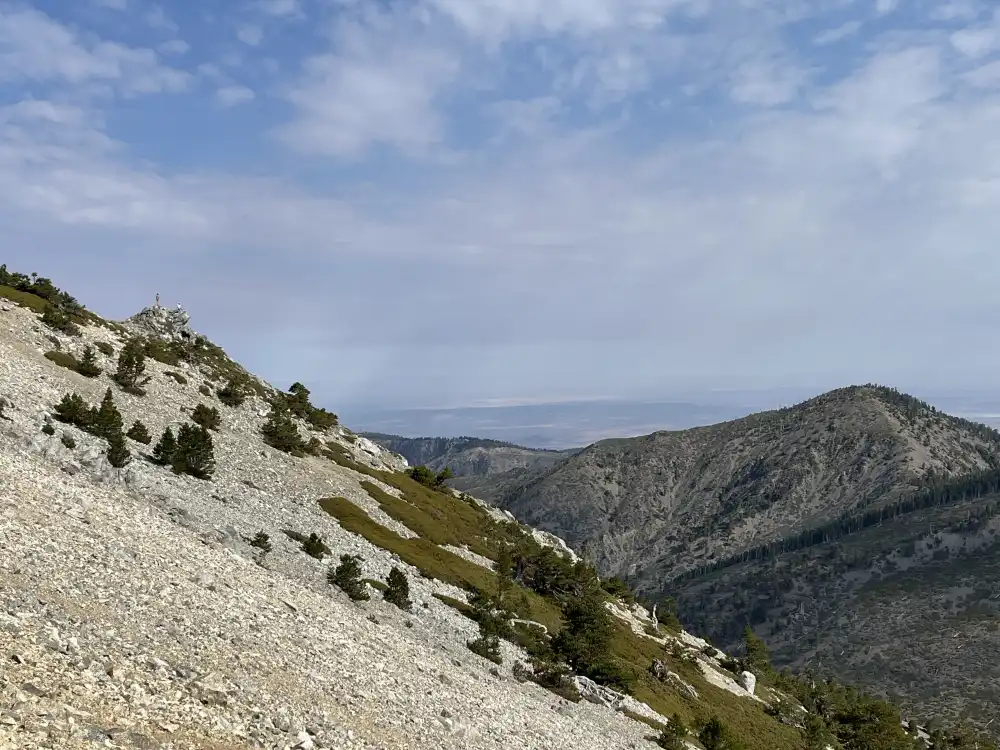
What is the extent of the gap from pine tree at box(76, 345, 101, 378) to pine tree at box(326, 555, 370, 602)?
30663 mm

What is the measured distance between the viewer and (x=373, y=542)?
4809 centimetres

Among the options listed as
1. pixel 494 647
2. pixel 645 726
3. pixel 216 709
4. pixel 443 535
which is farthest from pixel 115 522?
pixel 443 535

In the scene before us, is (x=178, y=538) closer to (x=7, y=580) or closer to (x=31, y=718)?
(x=7, y=580)

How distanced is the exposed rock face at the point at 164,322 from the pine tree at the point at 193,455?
4266 centimetres

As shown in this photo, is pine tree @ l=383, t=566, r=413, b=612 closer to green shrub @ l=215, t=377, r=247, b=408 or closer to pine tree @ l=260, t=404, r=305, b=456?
pine tree @ l=260, t=404, r=305, b=456

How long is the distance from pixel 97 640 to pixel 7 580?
3998mm

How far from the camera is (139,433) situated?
45469 millimetres

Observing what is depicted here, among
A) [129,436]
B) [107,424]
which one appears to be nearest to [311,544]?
[107,424]

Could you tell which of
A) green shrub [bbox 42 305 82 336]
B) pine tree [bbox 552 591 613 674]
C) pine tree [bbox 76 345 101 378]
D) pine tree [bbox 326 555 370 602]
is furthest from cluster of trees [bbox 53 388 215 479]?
pine tree [bbox 552 591 613 674]

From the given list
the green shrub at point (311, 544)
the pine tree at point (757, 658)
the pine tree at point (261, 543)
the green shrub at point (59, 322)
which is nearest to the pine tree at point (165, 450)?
the green shrub at point (311, 544)

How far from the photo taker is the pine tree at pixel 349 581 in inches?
1395

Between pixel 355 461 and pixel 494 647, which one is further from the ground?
pixel 355 461

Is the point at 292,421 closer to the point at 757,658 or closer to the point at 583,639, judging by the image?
the point at 583,639

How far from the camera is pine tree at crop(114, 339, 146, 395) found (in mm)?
56562
